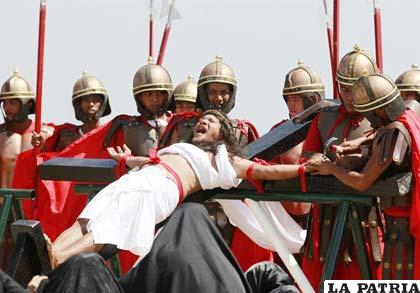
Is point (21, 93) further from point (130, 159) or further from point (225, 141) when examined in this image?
point (225, 141)

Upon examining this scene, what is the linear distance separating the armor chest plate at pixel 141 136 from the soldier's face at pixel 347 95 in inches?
89.5

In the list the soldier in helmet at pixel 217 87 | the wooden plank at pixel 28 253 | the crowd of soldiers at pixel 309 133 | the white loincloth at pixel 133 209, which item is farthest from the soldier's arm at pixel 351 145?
the wooden plank at pixel 28 253

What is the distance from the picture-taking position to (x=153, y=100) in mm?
12406

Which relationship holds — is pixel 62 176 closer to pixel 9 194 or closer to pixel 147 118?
pixel 9 194

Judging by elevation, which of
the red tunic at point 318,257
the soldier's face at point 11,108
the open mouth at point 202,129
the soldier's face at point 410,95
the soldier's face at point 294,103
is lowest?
the red tunic at point 318,257

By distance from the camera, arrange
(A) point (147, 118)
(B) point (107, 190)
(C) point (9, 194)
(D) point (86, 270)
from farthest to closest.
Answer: (A) point (147, 118) → (C) point (9, 194) → (B) point (107, 190) → (D) point (86, 270)

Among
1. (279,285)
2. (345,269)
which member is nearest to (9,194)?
(345,269)

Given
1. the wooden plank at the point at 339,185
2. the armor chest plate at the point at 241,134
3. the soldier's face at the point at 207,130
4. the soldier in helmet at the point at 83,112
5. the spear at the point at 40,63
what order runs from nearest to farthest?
the wooden plank at the point at 339,185, the soldier's face at the point at 207,130, the armor chest plate at the point at 241,134, the spear at the point at 40,63, the soldier in helmet at the point at 83,112

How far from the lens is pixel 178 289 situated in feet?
22.5

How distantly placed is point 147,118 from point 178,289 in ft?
18.1

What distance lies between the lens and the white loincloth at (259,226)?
1003 centimetres

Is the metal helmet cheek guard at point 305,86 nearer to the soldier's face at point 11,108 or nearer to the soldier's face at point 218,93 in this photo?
the soldier's face at point 218,93

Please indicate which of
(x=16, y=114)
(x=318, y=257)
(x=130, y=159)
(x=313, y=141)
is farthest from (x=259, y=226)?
(x=16, y=114)

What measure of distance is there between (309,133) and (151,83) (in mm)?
2339
